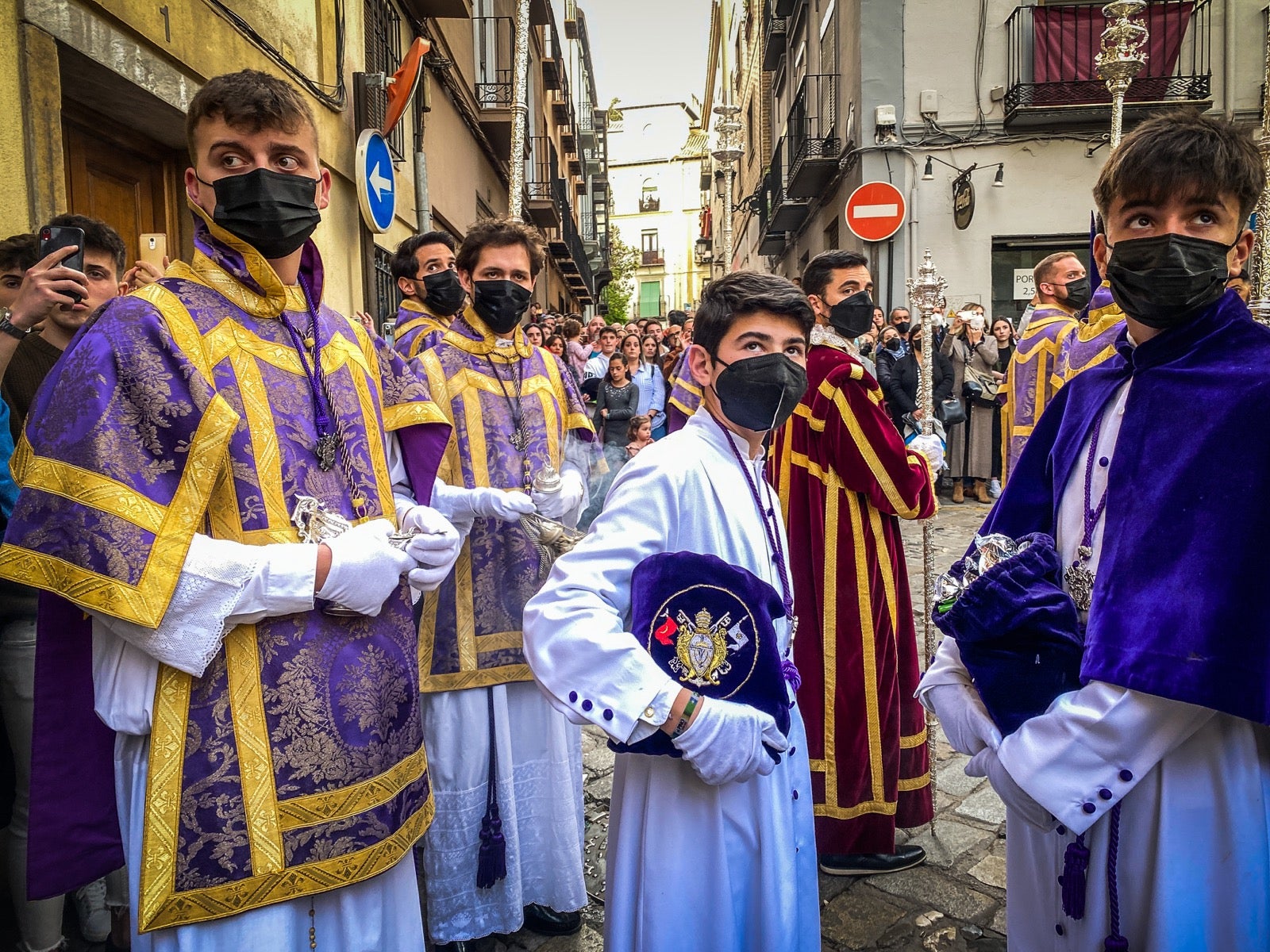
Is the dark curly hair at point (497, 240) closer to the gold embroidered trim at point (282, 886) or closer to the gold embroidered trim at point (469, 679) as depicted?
the gold embroidered trim at point (469, 679)

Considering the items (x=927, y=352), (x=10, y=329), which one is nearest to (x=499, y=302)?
(x=10, y=329)

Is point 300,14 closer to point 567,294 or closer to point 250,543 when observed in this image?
point 250,543

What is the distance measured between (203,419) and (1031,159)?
→ 50.2 feet

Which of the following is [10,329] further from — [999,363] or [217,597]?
[999,363]

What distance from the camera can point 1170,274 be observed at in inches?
69.6

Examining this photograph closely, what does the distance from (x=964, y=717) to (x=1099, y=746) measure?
0.31 m

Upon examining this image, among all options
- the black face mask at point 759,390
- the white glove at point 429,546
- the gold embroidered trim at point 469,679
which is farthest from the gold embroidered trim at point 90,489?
the gold embroidered trim at point 469,679

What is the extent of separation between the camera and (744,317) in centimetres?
223

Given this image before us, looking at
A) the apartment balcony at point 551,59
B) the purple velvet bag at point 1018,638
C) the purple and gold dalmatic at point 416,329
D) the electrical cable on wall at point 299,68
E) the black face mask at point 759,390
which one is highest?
the apartment balcony at point 551,59

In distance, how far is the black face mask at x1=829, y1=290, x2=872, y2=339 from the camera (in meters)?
3.67

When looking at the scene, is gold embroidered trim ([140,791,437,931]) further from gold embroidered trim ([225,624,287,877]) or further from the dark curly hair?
the dark curly hair

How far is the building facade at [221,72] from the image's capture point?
407 centimetres

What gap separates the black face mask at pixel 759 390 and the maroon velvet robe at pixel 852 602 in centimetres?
134

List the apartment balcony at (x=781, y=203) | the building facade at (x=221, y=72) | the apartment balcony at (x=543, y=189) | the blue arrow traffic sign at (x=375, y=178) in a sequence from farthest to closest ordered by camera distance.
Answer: the apartment balcony at (x=543, y=189), the apartment balcony at (x=781, y=203), the blue arrow traffic sign at (x=375, y=178), the building facade at (x=221, y=72)
